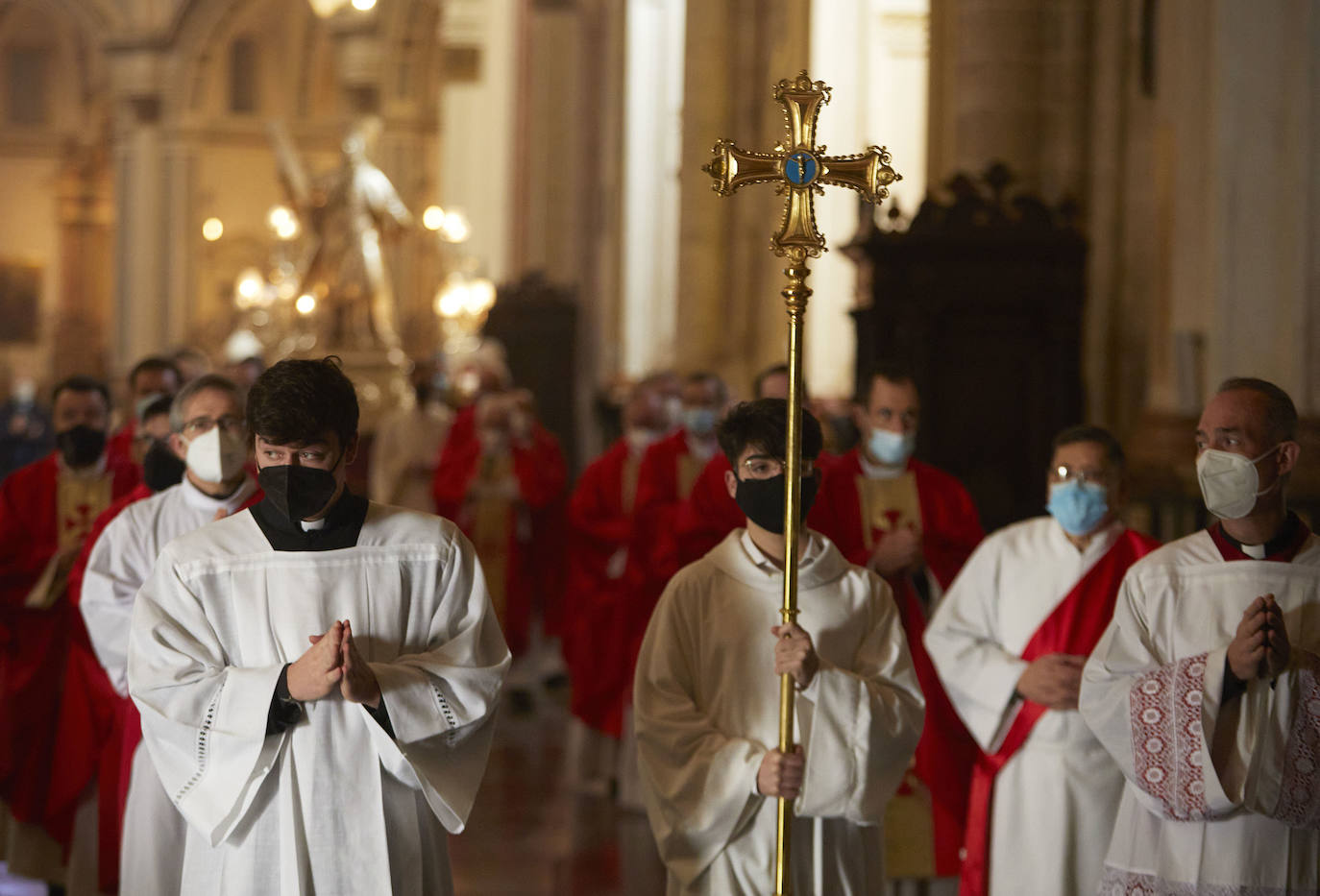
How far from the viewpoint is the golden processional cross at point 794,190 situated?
3668mm

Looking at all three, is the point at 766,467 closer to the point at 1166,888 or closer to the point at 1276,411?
the point at 1276,411

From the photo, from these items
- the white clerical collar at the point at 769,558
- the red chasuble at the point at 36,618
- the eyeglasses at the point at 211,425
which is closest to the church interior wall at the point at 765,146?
the red chasuble at the point at 36,618

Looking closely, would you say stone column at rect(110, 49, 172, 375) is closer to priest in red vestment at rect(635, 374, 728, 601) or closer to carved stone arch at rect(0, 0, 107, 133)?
carved stone arch at rect(0, 0, 107, 133)

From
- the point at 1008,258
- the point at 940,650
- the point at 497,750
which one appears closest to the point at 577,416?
the point at 497,750

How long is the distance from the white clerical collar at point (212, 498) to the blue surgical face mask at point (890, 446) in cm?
212

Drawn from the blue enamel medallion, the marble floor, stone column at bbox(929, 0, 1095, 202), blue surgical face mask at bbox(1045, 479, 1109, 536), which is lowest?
the marble floor

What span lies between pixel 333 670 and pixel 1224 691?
192cm

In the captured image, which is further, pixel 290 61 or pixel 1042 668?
pixel 290 61

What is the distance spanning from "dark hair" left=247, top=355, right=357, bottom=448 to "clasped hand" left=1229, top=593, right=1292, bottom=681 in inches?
75.1

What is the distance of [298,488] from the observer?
3.67 metres

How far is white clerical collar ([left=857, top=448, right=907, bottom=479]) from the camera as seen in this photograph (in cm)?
618

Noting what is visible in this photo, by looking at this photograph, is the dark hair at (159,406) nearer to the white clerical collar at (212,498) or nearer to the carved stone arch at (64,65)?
the white clerical collar at (212,498)

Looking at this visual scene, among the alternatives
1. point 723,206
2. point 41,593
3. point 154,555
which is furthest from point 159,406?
point 723,206

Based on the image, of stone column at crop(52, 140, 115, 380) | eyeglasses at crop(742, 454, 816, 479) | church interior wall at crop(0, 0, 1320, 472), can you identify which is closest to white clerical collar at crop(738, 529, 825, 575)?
eyeglasses at crop(742, 454, 816, 479)
